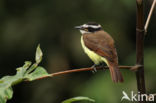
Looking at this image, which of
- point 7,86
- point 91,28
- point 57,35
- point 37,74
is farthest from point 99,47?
point 57,35

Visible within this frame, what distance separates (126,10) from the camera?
597cm

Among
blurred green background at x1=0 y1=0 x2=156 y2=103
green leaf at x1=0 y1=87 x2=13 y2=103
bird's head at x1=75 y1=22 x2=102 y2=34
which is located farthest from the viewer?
blurred green background at x1=0 y1=0 x2=156 y2=103

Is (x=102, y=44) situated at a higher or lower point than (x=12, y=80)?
lower

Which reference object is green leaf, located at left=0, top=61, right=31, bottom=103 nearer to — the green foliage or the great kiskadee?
the green foliage

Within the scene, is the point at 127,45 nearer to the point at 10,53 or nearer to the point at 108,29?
the point at 108,29

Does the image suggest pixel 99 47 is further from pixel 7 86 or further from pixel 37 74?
pixel 7 86

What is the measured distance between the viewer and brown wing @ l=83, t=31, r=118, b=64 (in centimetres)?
351

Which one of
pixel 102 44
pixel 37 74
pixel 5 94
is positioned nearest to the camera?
pixel 5 94

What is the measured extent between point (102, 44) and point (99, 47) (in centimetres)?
4

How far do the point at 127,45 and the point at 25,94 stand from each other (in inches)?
80.4

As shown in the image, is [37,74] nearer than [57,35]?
Yes

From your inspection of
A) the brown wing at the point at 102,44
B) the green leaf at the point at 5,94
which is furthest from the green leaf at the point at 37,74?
the brown wing at the point at 102,44

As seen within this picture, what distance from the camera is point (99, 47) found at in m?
3.76

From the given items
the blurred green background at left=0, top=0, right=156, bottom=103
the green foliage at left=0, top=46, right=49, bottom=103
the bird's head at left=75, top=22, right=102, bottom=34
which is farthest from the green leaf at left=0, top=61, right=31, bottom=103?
A: the blurred green background at left=0, top=0, right=156, bottom=103
